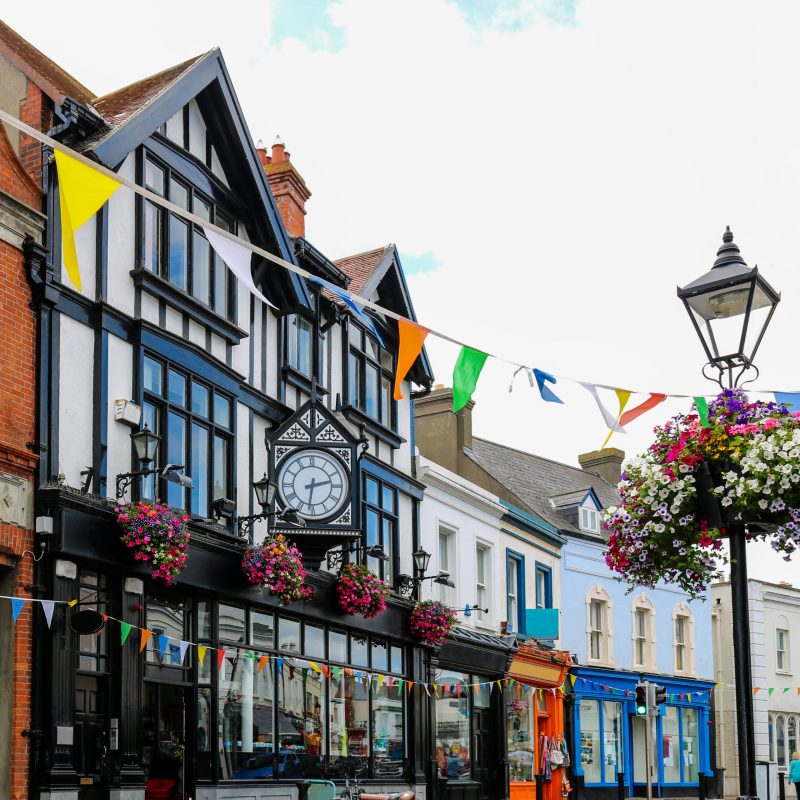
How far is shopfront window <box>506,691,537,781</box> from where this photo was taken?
27500 millimetres

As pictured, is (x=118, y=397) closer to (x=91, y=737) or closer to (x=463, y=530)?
(x=91, y=737)

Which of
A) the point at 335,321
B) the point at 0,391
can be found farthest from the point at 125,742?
the point at 335,321

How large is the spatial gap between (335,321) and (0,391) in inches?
344

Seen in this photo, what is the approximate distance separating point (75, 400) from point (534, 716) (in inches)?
672

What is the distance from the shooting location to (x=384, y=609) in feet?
68.9

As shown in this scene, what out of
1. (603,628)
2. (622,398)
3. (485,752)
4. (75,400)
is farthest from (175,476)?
(603,628)

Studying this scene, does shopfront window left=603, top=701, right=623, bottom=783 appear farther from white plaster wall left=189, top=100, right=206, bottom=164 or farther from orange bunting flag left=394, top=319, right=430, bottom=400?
orange bunting flag left=394, top=319, right=430, bottom=400

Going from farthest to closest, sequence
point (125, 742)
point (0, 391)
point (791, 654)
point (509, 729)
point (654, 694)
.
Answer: point (791, 654)
point (509, 729)
point (654, 694)
point (125, 742)
point (0, 391)

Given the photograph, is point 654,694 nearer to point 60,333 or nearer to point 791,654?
point 60,333

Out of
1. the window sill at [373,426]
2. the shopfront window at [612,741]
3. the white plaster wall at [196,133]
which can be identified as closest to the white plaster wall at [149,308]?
the white plaster wall at [196,133]

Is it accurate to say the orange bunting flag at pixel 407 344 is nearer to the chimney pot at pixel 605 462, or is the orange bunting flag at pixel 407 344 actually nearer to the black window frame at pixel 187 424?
the black window frame at pixel 187 424

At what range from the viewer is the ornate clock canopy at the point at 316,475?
1850 cm

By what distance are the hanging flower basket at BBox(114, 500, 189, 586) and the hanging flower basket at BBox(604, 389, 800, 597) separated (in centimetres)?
633

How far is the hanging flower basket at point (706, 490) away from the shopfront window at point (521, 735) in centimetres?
1815
